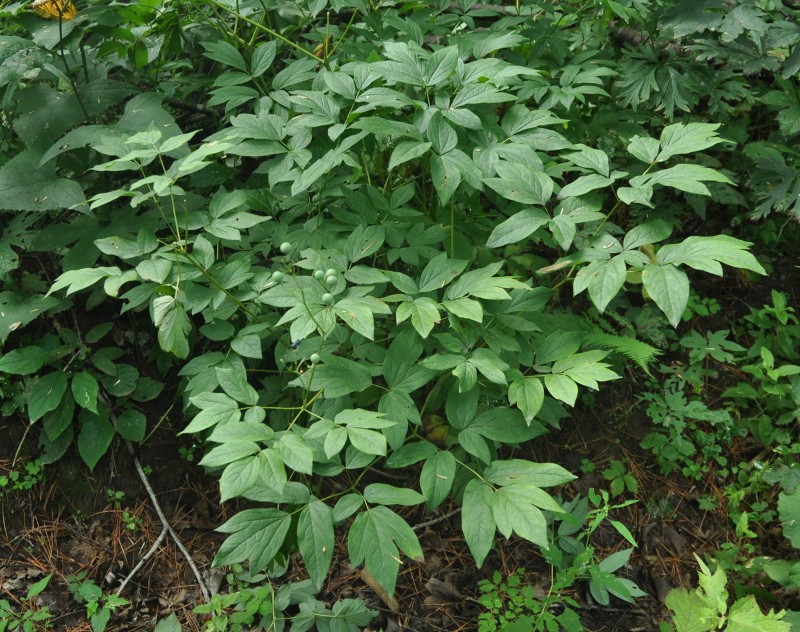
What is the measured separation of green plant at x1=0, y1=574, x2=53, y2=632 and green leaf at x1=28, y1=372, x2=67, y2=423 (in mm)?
558

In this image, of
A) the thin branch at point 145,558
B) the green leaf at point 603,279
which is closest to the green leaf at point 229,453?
the green leaf at point 603,279

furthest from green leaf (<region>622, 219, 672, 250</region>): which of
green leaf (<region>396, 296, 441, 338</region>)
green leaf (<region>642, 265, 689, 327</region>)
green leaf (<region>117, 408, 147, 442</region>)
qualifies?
green leaf (<region>117, 408, 147, 442</region>)

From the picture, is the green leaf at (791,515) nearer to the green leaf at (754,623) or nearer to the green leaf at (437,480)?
the green leaf at (754,623)

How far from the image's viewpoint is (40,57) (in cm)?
214

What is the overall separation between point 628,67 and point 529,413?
5.96 ft

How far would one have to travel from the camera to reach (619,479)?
2510mm

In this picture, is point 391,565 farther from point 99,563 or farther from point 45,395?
point 45,395

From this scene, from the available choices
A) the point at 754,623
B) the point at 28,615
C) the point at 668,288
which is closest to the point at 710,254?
the point at 668,288

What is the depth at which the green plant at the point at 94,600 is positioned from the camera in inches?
81.1

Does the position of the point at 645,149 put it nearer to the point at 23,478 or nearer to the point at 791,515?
the point at 791,515

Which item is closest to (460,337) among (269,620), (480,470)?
(480,470)

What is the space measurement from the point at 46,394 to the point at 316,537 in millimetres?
1303

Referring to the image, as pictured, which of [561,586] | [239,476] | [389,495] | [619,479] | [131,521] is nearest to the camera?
[239,476]

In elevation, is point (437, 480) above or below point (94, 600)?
above
